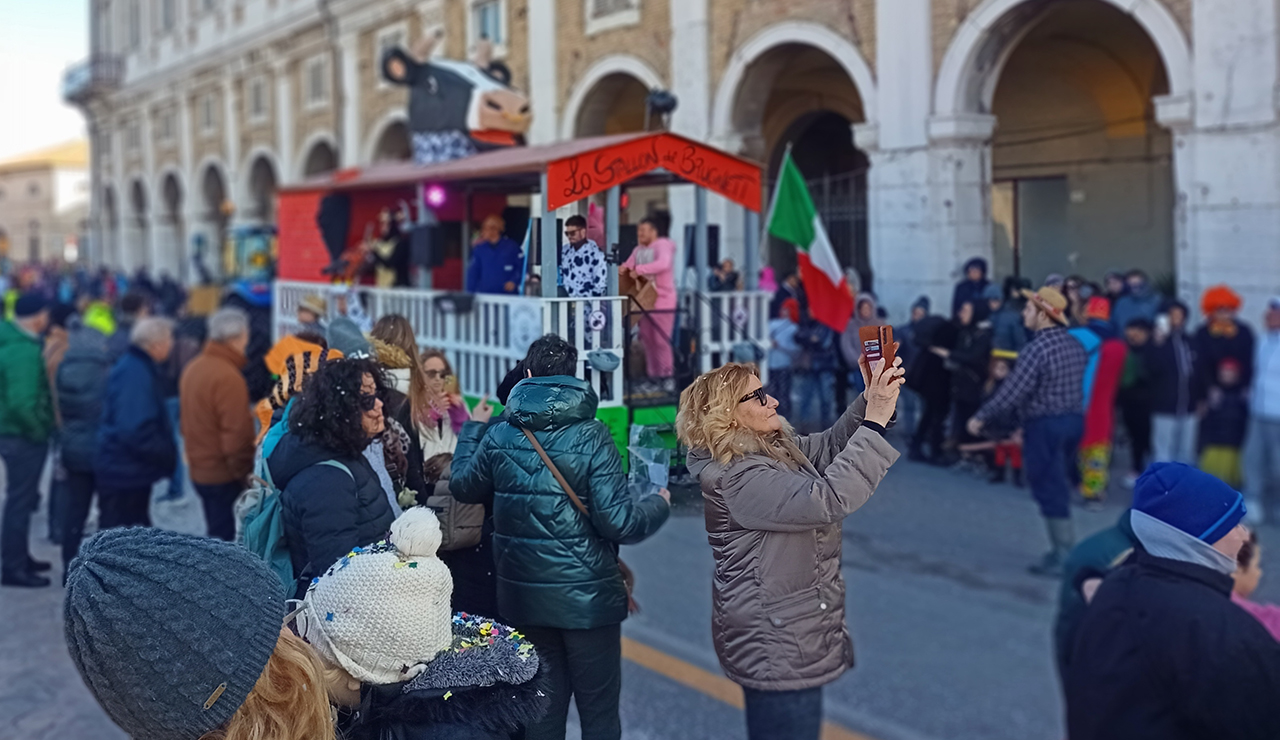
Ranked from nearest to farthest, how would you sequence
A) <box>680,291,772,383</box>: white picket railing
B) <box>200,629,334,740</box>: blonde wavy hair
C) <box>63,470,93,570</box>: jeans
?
<box>200,629,334,740</box>: blonde wavy hair < <box>680,291,772,383</box>: white picket railing < <box>63,470,93,570</box>: jeans

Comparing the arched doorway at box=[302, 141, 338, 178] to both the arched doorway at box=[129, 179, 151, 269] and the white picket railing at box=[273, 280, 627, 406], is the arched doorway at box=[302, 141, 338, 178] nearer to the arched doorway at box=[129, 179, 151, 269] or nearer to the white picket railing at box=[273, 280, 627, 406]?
the white picket railing at box=[273, 280, 627, 406]

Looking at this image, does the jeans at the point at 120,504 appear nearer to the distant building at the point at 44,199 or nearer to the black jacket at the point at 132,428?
the black jacket at the point at 132,428

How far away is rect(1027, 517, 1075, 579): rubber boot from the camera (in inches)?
269

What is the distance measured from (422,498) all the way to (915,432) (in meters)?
2.87

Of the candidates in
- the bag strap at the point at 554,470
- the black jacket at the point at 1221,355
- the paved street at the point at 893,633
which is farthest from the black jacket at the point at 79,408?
the black jacket at the point at 1221,355

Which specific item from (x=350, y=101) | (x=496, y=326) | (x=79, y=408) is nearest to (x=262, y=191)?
(x=350, y=101)

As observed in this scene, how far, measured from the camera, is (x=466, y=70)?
250 inches

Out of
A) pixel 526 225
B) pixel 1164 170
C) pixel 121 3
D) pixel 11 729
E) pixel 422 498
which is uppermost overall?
pixel 121 3

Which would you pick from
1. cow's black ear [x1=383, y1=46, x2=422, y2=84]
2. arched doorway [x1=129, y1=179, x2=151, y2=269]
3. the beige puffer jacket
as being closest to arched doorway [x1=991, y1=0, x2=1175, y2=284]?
the beige puffer jacket

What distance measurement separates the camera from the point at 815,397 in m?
4.23

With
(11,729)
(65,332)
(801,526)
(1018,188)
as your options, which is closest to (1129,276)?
(1018,188)

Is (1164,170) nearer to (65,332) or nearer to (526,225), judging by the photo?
(526,225)

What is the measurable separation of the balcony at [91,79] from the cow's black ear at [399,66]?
21.2 m

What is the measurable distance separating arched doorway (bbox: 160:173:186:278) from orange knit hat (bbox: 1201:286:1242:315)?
100 feet
